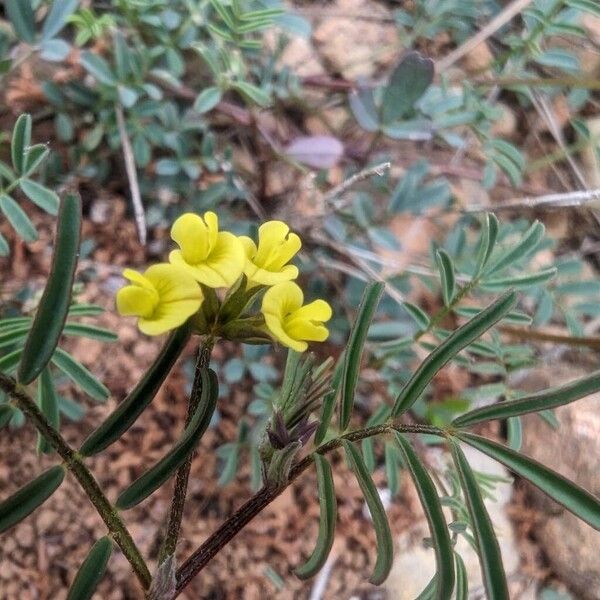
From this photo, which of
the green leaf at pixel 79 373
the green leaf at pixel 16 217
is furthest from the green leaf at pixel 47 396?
the green leaf at pixel 16 217

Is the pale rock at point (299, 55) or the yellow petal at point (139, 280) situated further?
the pale rock at point (299, 55)

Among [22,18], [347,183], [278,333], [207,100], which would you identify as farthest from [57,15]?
[278,333]

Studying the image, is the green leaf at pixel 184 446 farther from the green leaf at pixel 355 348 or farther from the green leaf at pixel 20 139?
the green leaf at pixel 20 139

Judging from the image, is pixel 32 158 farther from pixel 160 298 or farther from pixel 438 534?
pixel 438 534

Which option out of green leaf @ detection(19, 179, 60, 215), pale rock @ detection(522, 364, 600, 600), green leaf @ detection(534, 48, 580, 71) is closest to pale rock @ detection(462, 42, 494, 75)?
green leaf @ detection(534, 48, 580, 71)

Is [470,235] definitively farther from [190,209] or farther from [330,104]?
[190,209]

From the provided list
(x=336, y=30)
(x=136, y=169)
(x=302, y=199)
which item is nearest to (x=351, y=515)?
(x=302, y=199)
